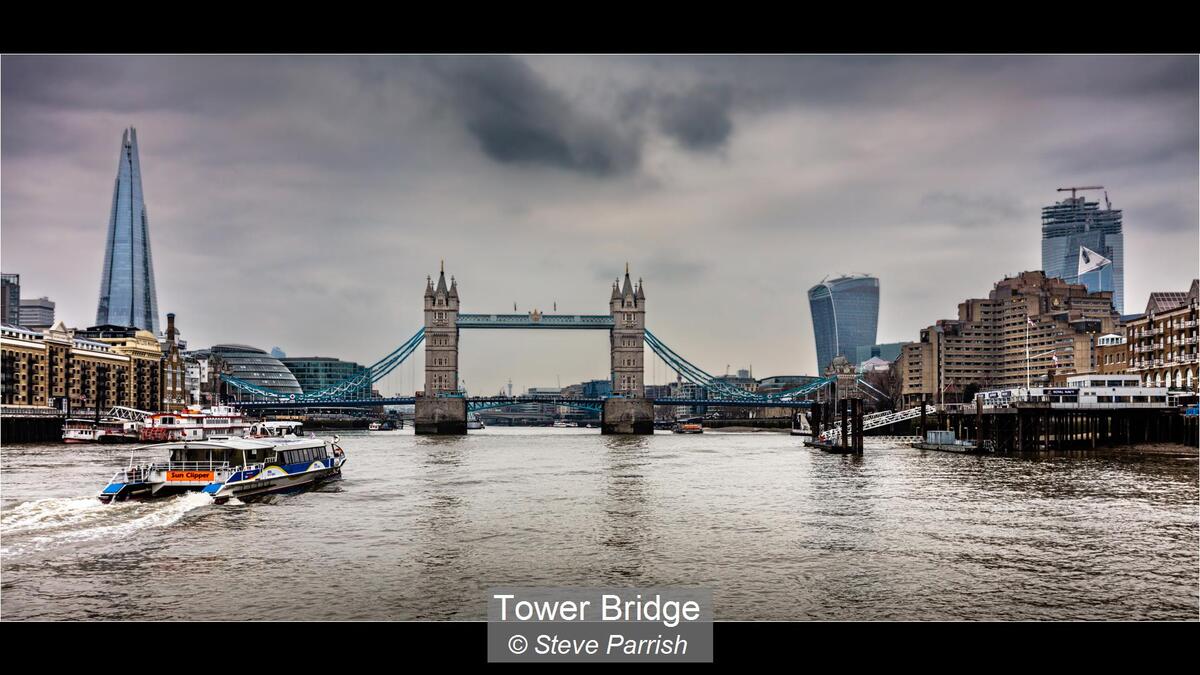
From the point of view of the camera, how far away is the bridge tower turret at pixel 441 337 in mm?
144875

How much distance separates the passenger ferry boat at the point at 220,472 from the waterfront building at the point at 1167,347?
6263cm

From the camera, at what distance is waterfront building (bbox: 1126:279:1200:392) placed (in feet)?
229

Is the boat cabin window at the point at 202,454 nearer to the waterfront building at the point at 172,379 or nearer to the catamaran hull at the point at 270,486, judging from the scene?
the catamaran hull at the point at 270,486

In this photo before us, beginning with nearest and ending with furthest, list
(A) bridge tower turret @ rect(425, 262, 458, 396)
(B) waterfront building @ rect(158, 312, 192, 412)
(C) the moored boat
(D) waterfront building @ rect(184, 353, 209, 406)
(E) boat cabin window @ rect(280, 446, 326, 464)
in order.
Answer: (E) boat cabin window @ rect(280, 446, 326, 464), (C) the moored boat, (B) waterfront building @ rect(158, 312, 192, 412), (A) bridge tower turret @ rect(425, 262, 458, 396), (D) waterfront building @ rect(184, 353, 209, 406)

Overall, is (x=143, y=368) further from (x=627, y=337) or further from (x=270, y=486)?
(x=270, y=486)

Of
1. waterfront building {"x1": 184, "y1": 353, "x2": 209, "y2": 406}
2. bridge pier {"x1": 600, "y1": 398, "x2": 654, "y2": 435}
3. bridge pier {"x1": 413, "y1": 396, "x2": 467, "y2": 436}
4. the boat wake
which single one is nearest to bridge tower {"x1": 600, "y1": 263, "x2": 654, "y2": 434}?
bridge pier {"x1": 600, "y1": 398, "x2": 654, "y2": 435}

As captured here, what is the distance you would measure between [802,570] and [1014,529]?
9338 millimetres

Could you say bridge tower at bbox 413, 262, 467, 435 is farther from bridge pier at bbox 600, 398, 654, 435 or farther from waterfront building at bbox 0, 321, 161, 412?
waterfront building at bbox 0, 321, 161, 412

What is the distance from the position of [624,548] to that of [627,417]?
369ft

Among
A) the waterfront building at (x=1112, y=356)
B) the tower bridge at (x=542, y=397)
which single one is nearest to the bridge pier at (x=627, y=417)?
the tower bridge at (x=542, y=397)

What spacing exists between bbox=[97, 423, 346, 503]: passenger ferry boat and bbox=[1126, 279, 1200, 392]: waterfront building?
205ft

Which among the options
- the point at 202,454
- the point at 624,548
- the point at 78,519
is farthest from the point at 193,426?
the point at 624,548

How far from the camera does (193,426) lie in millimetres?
73875
